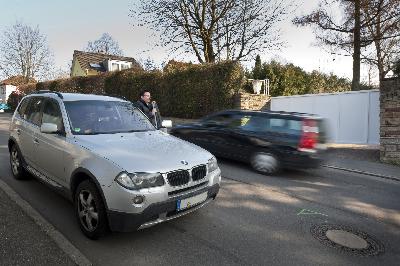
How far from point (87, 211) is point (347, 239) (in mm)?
3278

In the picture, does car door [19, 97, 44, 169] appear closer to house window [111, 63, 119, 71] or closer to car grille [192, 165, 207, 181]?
car grille [192, 165, 207, 181]

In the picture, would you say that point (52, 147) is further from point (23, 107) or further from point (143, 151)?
point (23, 107)

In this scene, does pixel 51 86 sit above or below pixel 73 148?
above

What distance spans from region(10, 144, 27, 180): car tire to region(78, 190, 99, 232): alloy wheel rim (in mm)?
2563

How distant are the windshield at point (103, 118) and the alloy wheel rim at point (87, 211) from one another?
37.0 inches

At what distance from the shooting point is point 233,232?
4.38 m

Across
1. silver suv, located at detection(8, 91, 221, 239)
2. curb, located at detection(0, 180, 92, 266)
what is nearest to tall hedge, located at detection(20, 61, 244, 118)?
silver suv, located at detection(8, 91, 221, 239)

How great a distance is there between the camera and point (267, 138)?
25.9ft

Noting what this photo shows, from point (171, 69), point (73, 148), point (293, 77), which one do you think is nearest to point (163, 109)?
point (171, 69)

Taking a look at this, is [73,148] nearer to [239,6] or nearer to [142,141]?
[142,141]

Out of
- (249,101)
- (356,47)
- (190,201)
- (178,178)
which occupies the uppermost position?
(356,47)

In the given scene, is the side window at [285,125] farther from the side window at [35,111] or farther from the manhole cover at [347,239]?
the side window at [35,111]

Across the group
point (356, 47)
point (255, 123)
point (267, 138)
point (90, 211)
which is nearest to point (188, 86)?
point (356, 47)

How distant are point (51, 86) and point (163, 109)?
1644 cm
